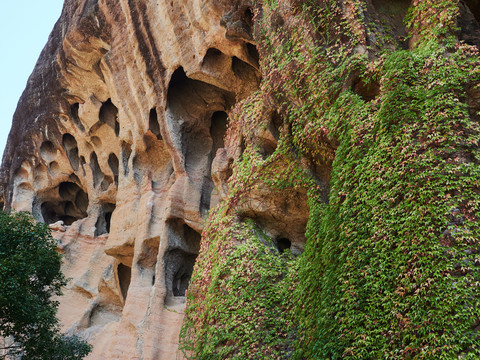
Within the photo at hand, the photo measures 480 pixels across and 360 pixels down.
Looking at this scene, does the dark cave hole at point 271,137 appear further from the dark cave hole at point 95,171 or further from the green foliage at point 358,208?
the dark cave hole at point 95,171

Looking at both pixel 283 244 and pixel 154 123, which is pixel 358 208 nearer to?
pixel 283 244

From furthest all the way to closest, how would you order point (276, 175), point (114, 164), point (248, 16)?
point (114, 164) → point (248, 16) → point (276, 175)

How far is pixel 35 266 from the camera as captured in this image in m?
11.5

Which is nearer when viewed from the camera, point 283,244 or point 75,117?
point 283,244

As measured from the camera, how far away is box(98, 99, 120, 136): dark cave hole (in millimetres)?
20750

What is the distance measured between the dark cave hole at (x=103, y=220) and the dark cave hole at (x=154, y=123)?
21.0 feet

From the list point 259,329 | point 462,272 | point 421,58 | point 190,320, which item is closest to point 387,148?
point 421,58

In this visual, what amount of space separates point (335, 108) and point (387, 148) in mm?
1965

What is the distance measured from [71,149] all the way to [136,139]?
7.02 m

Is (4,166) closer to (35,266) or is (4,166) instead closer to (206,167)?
(206,167)

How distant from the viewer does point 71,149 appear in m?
23.0

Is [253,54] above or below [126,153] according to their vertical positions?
above

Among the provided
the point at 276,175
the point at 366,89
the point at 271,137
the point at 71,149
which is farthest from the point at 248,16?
the point at 71,149

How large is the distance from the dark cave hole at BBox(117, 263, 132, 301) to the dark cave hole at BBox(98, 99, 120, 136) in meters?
5.77
